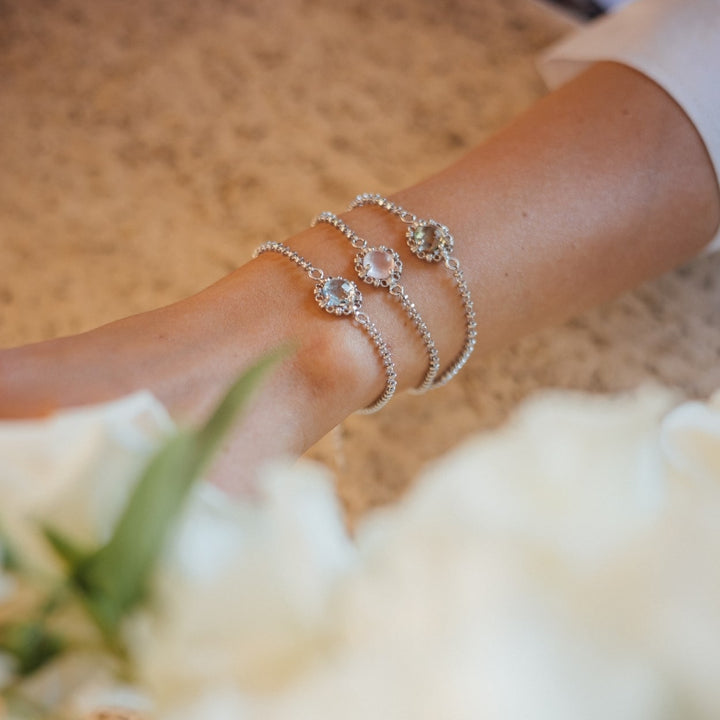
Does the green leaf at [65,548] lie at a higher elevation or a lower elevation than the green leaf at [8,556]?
higher

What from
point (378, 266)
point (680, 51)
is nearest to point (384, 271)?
point (378, 266)

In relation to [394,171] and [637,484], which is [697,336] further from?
[637,484]

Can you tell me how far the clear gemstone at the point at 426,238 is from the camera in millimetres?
645

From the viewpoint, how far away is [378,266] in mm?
635

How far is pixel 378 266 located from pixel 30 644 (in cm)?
43

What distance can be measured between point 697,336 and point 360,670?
717mm

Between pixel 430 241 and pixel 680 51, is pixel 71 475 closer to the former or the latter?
pixel 430 241

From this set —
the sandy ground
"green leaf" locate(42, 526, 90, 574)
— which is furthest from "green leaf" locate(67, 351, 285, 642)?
the sandy ground

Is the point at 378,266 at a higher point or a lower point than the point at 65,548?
lower

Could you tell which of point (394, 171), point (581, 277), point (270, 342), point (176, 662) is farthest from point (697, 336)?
point (176, 662)

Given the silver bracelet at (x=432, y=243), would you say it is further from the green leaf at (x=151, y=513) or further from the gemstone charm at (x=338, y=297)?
the green leaf at (x=151, y=513)

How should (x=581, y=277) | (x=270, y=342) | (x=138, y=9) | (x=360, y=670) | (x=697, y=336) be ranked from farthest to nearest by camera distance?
(x=138, y=9)
(x=697, y=336)
(x=581, y=277)
(x=270, y=342)
(x=360, y=670)

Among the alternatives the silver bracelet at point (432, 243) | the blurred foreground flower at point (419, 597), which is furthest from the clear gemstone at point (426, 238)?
the blurred foreground flower at point (419, 597)

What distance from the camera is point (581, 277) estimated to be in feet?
2.32
